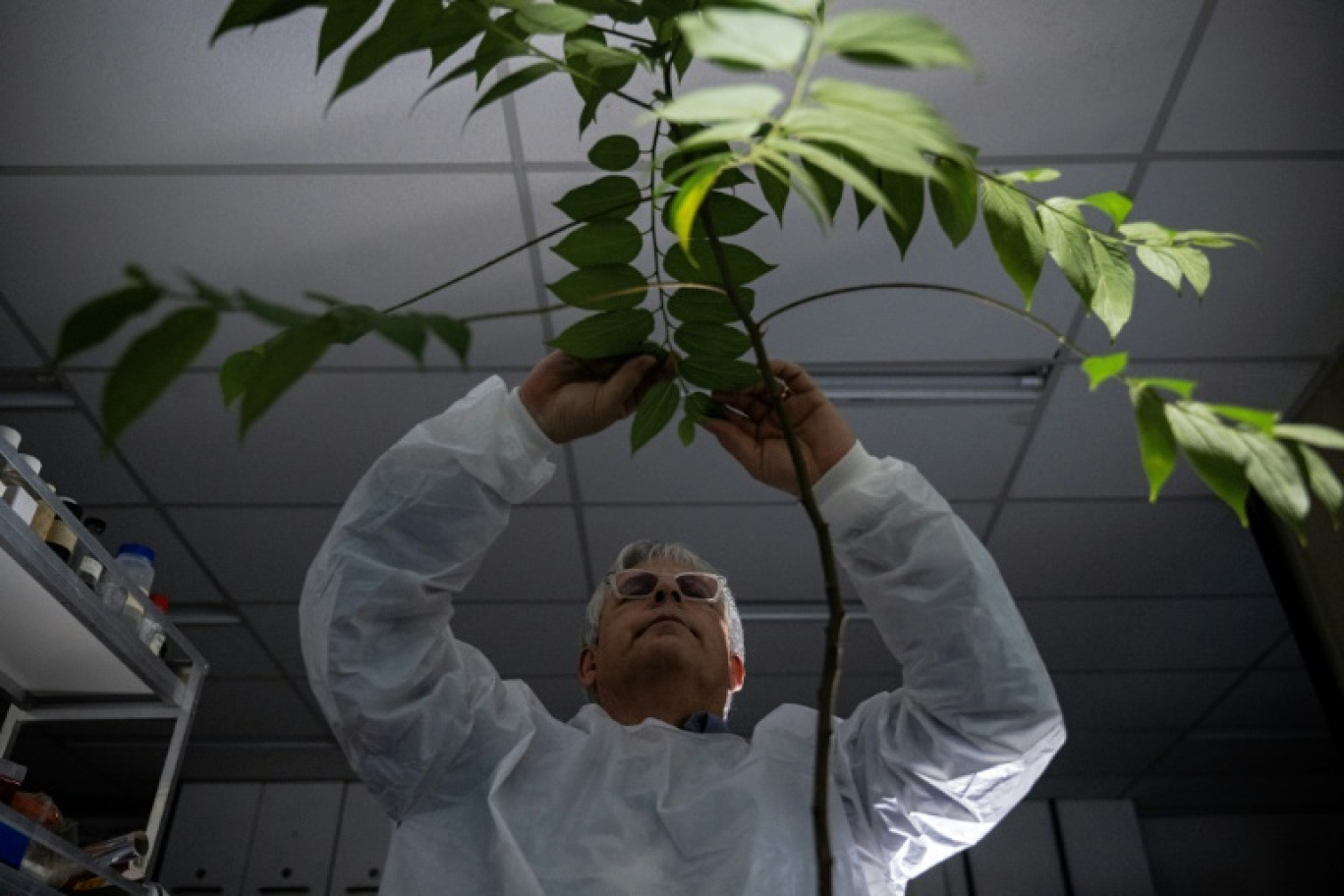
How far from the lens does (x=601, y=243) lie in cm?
85

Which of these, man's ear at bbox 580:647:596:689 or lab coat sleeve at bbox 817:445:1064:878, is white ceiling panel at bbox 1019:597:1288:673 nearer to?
man's ear at bbox 580:647:596:689

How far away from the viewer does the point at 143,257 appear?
91.9 inches

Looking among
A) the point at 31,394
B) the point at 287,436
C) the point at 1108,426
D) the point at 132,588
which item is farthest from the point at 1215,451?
the point at 31,394

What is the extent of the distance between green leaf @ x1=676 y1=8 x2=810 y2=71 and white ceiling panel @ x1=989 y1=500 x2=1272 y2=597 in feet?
9.00

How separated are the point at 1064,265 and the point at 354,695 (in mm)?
Result: 751

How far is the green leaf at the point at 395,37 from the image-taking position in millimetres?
571

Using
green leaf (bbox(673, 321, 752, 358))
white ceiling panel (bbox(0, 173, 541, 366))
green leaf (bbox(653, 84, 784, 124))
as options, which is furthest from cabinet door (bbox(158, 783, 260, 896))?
green leaf (bbox(653, 84, 784, 124))

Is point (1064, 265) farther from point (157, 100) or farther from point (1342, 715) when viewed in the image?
point (1342, 715)

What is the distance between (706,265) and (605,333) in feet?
0.32

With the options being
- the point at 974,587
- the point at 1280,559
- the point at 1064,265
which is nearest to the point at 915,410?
the point at 1280,559

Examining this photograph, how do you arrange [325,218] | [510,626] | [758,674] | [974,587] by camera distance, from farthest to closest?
[758,674] < [510,626] < [325,218] < [974,587]

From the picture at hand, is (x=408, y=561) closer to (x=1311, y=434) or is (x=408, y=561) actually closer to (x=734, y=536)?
(x=1311, y=434)

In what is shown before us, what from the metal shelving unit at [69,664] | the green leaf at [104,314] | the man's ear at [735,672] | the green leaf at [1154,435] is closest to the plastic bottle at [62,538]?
the metal shelving unit at [69,664]

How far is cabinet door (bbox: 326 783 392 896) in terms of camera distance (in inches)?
162
